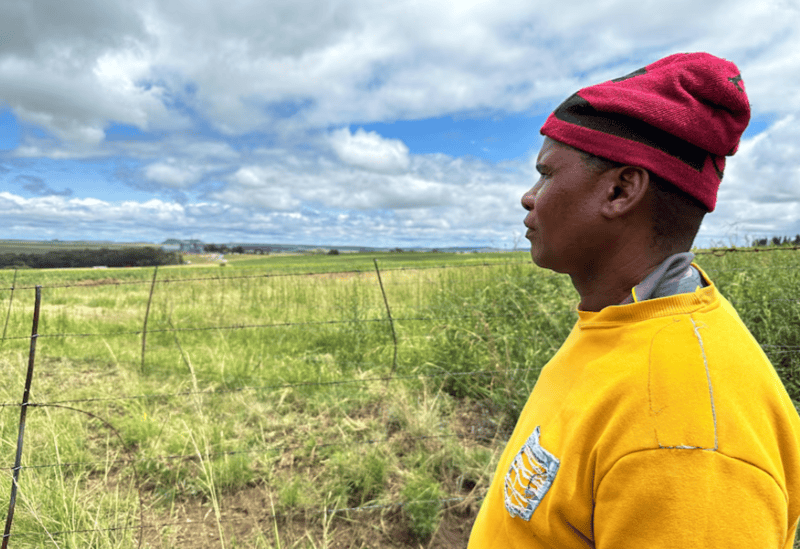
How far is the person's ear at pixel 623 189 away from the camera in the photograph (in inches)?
30.5

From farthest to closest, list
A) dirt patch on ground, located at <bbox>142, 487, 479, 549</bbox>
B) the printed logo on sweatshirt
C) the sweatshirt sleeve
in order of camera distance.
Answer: dirt patch on ground, located at <bbox>142, 487, 479, 549</bbox> → the printed logo on sweatshirt → the sweatshirt sleeve

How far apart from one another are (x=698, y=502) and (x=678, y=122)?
1.90ft

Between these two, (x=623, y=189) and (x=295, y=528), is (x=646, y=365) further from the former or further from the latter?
(x=295, y=528)

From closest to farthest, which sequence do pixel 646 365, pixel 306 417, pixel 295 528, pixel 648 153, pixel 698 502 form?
pixel 698 502 → pixel 646 365 → pixel 648 153 → pixel 295 528 → pixel 306 417

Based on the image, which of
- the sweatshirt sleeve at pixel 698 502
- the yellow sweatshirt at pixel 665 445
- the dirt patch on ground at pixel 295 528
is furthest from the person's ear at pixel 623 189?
the dirt patch on ground at pixel 295 528

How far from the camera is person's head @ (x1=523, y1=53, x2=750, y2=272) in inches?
30.1

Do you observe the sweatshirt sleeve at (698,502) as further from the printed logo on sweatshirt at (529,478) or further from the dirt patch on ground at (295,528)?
the dirt patch on ground at (295,528)

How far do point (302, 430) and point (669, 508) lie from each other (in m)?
3.28

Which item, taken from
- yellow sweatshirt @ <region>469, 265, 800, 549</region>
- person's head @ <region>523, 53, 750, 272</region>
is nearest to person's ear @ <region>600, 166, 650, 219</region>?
person's head @ <region>523, 53, 750, 272</region>

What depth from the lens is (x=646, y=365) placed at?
67 cm

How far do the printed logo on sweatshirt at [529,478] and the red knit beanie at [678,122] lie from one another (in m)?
0.52

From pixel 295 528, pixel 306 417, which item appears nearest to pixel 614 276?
pixel 295 528

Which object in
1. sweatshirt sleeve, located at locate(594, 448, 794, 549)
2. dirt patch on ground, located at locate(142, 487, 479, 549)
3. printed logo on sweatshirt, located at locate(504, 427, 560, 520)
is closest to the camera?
sweatshirt sleeve, located at locate(594, 448, 794, 549)

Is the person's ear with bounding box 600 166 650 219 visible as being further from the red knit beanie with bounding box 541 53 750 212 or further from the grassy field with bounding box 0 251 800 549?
the grassy field with bounding box 0 251 800 549
